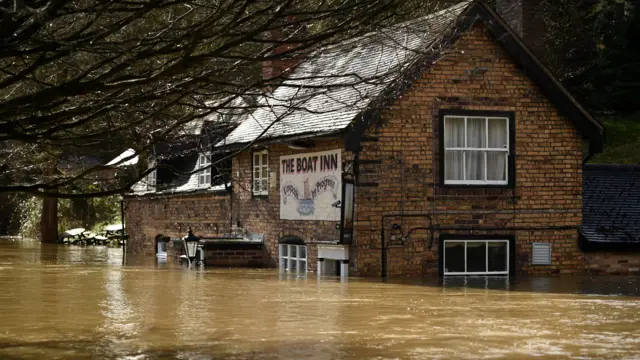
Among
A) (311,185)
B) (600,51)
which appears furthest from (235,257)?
(600,51)

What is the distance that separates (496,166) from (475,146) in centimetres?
64

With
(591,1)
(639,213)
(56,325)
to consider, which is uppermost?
(591,1)

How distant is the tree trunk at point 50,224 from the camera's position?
47.8 metres

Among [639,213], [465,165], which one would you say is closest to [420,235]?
[465,165]

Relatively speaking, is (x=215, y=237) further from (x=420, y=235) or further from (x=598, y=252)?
(x=598, y=252)

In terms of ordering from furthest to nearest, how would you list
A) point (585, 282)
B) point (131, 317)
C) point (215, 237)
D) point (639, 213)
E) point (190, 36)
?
point (215, 237)
point (639, 213)
point (585, 282)
point (131, 317)
point (190, 36)

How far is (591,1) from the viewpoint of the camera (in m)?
43.1

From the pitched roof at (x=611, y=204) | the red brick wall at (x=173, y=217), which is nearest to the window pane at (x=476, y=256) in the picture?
the pitched roof at (x=611, y=204)

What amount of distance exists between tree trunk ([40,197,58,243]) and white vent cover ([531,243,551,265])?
98.8 feet

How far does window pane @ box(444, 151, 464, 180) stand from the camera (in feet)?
71.6

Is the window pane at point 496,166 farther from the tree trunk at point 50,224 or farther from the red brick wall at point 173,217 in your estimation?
the tree trunk at point 50,224

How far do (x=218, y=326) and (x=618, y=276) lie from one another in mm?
12426

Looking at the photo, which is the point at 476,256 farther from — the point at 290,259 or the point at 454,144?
the point at 290,259

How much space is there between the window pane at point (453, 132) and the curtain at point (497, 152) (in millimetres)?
652
